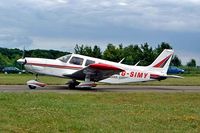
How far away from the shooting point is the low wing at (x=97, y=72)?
2692 centimetres

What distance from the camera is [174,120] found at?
1190 centimetres

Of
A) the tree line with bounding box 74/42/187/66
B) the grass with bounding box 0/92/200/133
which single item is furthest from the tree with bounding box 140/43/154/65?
the grass with bounding box 0/92/200/133

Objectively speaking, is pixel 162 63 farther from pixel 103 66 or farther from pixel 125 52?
pixel 125 52

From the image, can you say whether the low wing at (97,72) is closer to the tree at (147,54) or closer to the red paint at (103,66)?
the red paint at (103,66)

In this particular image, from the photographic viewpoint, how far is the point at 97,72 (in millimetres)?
27766

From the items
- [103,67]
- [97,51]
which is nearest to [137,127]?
[103,67]

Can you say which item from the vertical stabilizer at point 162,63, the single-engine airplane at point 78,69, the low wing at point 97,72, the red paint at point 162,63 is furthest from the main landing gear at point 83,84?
the red paint at point 162,63

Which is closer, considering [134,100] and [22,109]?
[22,109]

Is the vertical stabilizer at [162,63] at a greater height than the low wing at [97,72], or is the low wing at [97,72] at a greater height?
the vertical stabilizer at [162,63]

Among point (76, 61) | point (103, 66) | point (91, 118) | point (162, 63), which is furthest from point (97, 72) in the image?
point (91, 118)

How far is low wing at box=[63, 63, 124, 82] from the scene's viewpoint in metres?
26.9

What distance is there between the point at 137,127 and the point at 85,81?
17429 mm

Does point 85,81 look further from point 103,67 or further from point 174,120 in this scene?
point 174,120

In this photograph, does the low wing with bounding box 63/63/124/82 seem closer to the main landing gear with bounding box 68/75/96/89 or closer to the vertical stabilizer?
the main landing gear with bounding box 68/75/96/89
